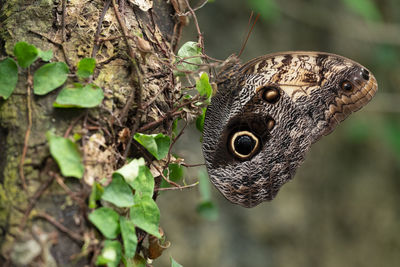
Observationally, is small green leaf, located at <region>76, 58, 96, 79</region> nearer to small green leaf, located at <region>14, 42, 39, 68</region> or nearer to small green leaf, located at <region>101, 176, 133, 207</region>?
small green leaf, located at <region>14, 42, 39, 68</region>

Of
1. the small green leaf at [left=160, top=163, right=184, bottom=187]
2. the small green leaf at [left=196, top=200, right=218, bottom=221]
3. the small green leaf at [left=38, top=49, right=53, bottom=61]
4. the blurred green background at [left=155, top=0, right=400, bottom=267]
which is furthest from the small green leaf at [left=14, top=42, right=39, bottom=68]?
the blurred green background at [left=155, top=0, right=400, bottom=267]

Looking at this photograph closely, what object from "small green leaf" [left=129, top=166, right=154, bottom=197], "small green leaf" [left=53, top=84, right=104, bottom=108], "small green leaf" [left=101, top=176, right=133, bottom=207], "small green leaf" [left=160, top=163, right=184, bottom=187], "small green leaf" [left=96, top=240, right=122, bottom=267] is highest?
"small green leaf" [left=53, top=84, right=104, bottom=108]

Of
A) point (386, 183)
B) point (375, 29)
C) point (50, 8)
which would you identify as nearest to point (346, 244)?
point (386, 183)

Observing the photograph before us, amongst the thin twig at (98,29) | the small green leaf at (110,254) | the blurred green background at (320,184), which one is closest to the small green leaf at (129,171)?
the small green leaf at (110,254)

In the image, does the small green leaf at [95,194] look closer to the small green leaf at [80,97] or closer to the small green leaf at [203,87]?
the small green leaf at [80,97]

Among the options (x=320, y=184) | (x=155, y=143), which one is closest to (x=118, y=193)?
(x=155, y=143)

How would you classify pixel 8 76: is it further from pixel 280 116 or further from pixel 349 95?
pixel 349 95
